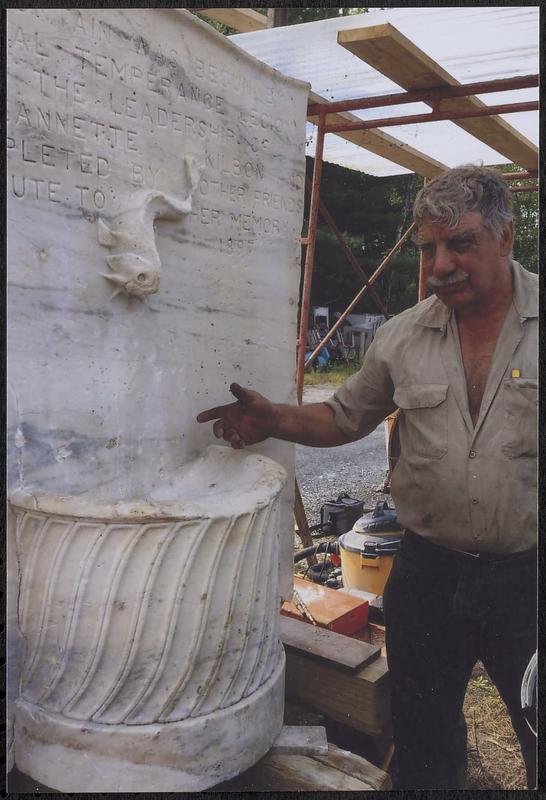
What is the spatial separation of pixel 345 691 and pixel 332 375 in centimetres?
926

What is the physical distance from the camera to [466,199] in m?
1.93

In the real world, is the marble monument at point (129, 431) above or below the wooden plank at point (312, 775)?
above

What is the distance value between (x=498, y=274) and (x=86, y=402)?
4.05ft

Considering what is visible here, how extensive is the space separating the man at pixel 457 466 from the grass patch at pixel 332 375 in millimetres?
8457

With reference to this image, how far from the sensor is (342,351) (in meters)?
12.3

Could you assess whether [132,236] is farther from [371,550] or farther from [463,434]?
[371,550]

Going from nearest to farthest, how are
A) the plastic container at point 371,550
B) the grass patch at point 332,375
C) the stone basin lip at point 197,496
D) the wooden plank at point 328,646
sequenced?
the stone basin lip at point 197,496 < the wooden plank at point 328,646 < the plastic container at point 371,550 < the grass patch at point 332,375

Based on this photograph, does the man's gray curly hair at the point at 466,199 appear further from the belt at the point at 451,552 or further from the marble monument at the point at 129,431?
the belt at the point at 451,552

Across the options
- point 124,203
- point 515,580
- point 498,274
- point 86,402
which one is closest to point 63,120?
point 124,203

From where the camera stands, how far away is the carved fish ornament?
6.22ft

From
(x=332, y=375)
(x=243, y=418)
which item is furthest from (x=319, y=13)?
(x=332, y=375)

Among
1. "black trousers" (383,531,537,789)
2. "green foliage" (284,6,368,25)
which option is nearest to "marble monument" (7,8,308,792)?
"black trousers" (383,531,537,789)

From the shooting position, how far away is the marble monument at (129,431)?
163 centimetres

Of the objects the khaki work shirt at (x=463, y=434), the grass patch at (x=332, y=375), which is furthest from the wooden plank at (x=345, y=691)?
the grass patch at (x=332, y=375)
